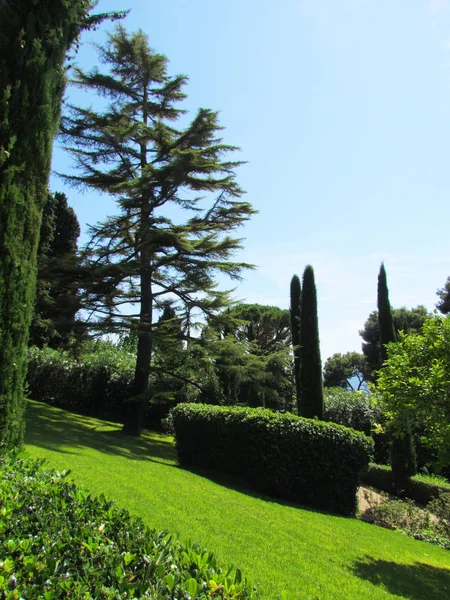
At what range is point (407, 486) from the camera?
1378cm

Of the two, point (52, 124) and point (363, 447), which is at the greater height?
point (52, 124)

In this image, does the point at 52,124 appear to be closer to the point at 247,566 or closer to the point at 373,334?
the point at 247,566

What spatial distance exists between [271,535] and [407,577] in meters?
1.69

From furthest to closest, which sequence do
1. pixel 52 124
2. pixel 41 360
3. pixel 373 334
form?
pixel 373 334, pixel 41 360, pixel 52 124

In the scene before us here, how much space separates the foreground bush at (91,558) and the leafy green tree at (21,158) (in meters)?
2.12

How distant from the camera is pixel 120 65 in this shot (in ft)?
54.9

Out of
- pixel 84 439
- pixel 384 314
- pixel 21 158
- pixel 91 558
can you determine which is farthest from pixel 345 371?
pixel 91 558

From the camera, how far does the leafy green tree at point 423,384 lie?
17.8 feet

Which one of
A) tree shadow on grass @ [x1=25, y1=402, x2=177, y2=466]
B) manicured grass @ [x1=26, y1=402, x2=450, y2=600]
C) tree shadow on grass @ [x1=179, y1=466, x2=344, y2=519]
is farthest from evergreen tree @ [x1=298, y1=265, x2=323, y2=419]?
manicured grass @ [x1=26, y1=402, x2=450, y2=600]

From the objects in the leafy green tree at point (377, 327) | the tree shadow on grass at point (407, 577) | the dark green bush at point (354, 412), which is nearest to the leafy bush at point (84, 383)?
the dark green bush at point (354, 412)

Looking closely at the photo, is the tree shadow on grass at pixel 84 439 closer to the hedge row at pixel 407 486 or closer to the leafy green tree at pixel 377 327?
the hedge row at pixel 407 486

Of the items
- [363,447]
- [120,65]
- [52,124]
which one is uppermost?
[120,65]

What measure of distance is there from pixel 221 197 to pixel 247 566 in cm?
1314

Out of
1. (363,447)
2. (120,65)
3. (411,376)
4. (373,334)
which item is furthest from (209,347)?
(373,334)
